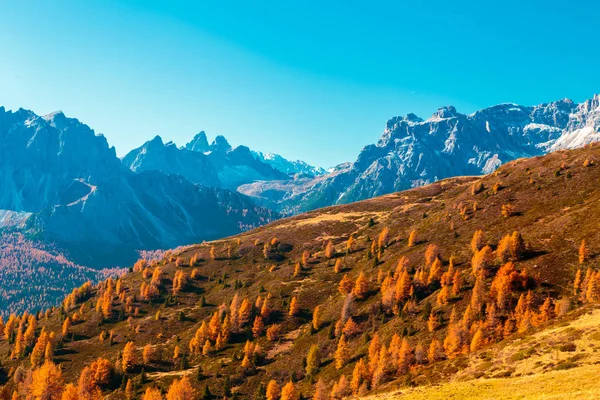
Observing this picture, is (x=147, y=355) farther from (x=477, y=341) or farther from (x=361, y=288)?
(x=477, y=341)

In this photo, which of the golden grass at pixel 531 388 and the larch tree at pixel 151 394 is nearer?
the golden grass at pixel 531 388

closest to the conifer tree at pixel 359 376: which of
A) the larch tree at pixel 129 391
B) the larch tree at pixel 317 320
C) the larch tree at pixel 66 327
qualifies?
the larch tree at pixel 317 320

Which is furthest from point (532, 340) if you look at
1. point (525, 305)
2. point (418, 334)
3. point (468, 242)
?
point (468, 242)

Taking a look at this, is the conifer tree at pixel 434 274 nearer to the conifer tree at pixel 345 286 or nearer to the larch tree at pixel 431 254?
the larch tree at pixel 431 254

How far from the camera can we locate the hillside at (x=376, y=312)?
94062 millimetres

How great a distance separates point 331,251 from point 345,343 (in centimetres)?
7951

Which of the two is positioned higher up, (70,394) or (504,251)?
(504,251)

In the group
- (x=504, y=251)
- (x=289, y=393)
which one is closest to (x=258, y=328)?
(x=289, y=393)

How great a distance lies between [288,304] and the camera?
6220 inches

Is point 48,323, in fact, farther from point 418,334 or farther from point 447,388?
point 447,388

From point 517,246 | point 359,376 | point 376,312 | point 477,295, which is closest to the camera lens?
point 359,376

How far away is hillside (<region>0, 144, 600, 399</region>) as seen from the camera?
309 ft

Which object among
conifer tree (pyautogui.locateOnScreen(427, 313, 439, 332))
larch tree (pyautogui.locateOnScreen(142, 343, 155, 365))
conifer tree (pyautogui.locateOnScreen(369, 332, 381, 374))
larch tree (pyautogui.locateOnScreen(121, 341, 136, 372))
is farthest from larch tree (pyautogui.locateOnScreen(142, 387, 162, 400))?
conifer tree (pyautogui.locateOnScreen(427, 313, 439, 332))

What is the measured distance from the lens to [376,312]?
131125mm
